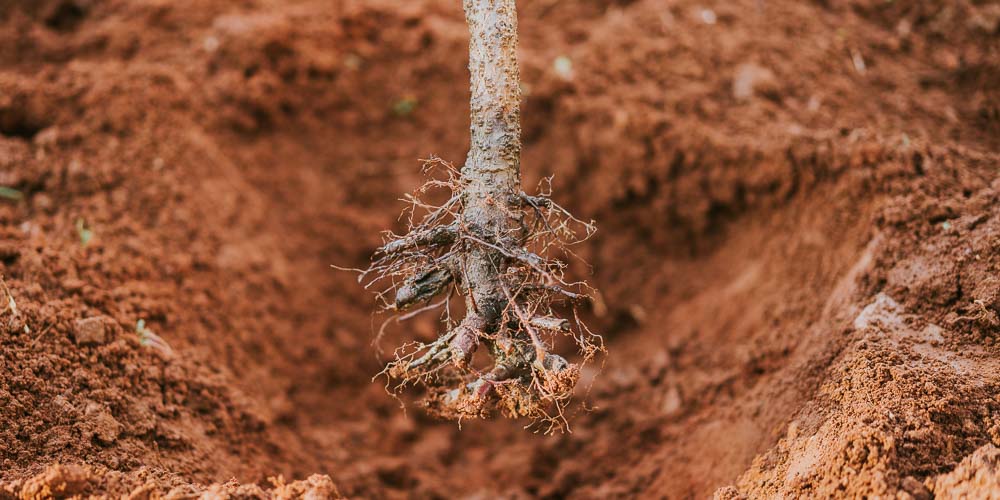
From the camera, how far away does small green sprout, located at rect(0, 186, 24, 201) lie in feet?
7.18

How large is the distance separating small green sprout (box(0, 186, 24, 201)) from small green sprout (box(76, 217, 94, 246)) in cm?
21

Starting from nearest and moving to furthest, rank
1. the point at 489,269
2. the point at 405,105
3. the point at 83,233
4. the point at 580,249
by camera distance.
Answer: the point at 489,269 < the point at 83,233 < the point at 580,249 < the point at 405,105

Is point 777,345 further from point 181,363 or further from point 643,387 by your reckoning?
point 181,363

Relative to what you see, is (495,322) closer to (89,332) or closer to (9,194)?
(89,332)

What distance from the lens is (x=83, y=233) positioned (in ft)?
7.07

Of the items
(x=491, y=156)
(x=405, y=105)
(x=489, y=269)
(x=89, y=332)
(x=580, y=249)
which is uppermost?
(x=491, y=156)

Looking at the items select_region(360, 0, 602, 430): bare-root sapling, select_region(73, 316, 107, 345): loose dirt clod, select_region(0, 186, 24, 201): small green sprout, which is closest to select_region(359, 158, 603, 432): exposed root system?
select_region(360, 0, 602, 430): bare-root sapling

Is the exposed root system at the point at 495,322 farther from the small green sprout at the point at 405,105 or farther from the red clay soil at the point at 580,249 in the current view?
the small green sprout at the point at 405,105

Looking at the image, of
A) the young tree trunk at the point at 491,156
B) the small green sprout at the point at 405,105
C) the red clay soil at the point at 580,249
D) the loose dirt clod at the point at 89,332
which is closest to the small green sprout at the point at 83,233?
the red clay soil at the point at 580,249

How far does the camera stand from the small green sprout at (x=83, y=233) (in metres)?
2.14

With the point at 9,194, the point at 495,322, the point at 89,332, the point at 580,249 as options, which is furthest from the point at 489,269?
the point at 9,194

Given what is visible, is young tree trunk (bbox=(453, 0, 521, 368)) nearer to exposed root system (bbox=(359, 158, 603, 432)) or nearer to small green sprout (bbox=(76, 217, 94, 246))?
exposed root system (bbox=(359, 158, 603, 432))

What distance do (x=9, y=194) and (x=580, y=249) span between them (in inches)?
81.9

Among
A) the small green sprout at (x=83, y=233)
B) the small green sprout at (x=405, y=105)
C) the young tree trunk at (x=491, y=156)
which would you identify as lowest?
the small green sprout at (x=405, y=105)
